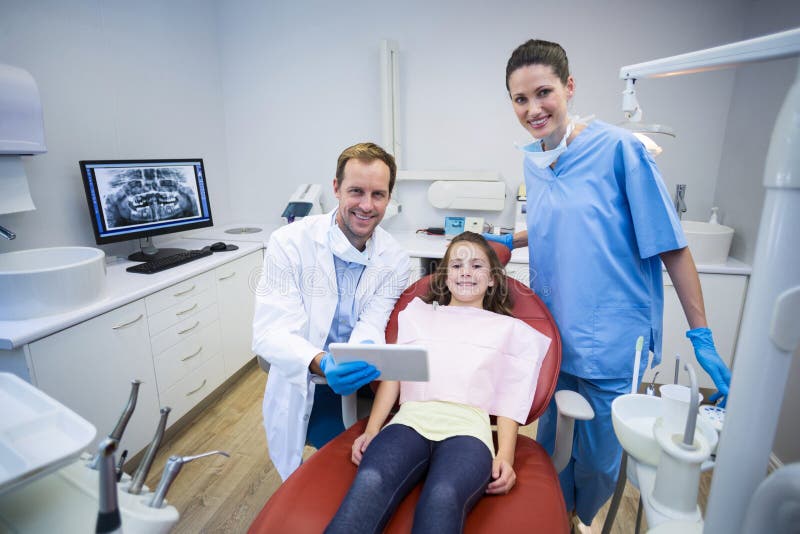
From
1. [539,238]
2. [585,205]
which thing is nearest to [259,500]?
[539,238]

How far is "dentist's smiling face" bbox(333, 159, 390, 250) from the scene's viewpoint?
1.37m

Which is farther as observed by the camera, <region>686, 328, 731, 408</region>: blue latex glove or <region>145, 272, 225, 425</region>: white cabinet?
<region>145, 272, 225, 425</region>: white cabinet

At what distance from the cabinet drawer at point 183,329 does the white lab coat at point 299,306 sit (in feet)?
2.73

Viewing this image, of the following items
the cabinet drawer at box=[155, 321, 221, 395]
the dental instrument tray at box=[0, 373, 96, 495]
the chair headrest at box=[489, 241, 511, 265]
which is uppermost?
the chair headrest at box=[489, 241, 511, 265]

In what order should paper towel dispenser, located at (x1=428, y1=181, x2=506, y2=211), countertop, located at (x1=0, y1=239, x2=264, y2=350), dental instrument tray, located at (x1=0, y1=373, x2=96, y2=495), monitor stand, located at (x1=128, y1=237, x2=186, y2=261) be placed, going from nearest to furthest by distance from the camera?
dental instrument tray, located at (x1=0, y1=373, x2=96, y2=495) < countertop, located at (x1=0, y1=239, x2=264, y2=350) < monitor stand, located at (x1=128, y1=237, x2=186, y2=261) < paper towel dispenser, located at (x1=428, y1=181, x2=506, y2=211)

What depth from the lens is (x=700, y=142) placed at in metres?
2.51

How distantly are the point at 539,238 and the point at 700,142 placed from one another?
1806 mm

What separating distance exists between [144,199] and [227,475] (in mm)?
1429

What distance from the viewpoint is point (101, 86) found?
2.23 m

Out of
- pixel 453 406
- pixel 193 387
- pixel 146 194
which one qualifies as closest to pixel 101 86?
pixel 146 194

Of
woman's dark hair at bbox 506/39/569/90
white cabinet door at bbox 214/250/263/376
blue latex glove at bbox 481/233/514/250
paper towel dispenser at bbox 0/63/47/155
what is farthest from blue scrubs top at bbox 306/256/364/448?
paper towel dispenser at bbox 0/63/47/155

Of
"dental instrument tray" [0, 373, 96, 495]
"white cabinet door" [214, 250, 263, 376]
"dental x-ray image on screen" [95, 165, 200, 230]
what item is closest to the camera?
"dental instrument tray" [0, 373, 96, 495]

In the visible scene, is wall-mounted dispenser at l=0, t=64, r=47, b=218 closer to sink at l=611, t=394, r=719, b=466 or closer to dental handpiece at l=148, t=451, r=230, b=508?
dental handpiece at l=148, t=451, r=230, b=508

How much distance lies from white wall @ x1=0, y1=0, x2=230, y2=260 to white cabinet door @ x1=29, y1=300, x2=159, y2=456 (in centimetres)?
60
